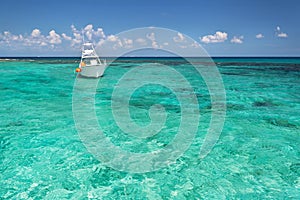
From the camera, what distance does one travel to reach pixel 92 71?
2869 cm

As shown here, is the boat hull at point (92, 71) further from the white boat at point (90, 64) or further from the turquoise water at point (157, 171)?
the turquoise water at point (157, 171)

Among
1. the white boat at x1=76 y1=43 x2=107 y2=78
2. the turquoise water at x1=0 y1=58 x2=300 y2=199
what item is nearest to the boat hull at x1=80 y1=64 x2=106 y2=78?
the white boat at x1=76 y1=43 x2=107 y2=78

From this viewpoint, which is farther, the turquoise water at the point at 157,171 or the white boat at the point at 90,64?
the white boat at the point at 90,64

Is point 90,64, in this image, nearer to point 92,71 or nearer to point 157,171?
point 92,71

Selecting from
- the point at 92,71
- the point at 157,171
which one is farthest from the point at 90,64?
the point at 157,171

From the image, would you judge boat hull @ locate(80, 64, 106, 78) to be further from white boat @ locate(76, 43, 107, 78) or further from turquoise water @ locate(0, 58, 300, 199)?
turquoise water @ locate(0, 58, 300, 199)

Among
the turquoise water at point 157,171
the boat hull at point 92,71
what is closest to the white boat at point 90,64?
the boat hull at point 92,71

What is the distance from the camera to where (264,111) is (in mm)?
14000

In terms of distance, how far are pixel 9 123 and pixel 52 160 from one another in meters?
5.12

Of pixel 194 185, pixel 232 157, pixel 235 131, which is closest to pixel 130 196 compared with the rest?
pixel 194 185

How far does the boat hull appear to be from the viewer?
92.2 ft

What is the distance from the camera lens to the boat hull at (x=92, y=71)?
28.1 meters

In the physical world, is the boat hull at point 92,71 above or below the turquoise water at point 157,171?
above

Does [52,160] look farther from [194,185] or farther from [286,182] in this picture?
[286,182]
